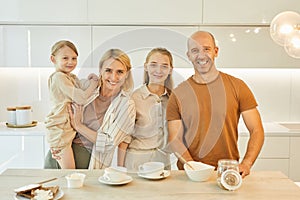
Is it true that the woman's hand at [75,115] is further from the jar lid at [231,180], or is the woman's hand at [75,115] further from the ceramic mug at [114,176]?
the jar lid at [231,180]

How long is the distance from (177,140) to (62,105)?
1.98 ft

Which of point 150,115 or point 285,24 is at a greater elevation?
point 285,24

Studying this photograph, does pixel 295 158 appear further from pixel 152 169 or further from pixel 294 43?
pixel 152 169

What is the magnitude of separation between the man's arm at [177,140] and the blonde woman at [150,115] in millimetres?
55

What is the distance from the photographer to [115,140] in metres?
1.79

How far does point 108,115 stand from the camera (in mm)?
1805

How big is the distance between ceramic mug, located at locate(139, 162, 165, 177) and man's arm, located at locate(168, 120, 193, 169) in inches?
8.5

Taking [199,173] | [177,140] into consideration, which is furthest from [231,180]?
[177,140]

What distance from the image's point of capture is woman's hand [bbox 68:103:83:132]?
1897mm

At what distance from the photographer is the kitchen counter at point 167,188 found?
145 centimetres
